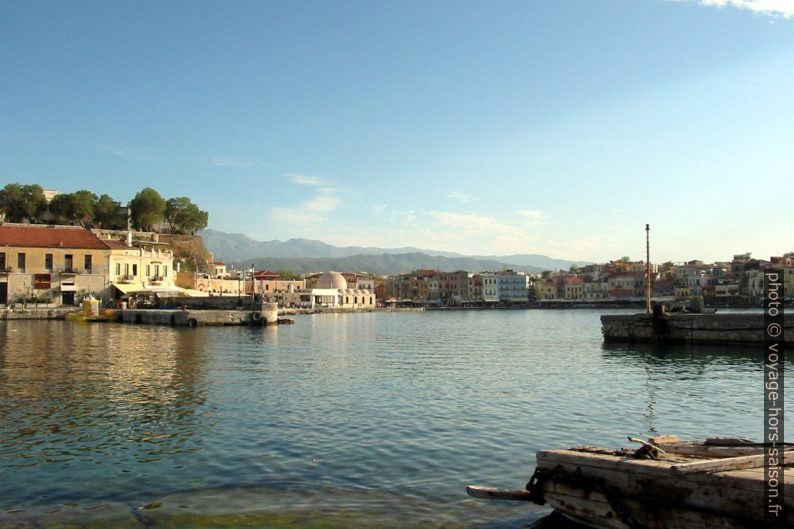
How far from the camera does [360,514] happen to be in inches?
396

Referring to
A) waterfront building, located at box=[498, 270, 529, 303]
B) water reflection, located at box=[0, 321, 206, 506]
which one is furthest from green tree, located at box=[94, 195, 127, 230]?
waterfront building, located at box=[498, 270, 529, 303]

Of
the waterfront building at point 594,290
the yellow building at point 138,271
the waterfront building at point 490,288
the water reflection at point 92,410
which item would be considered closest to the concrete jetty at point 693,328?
the water reflection at point 92,410

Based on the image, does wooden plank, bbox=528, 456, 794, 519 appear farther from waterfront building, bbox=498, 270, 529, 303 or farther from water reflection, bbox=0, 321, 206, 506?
waterfront building, bbox=498, 270, 529, 303

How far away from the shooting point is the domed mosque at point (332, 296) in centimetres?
13700

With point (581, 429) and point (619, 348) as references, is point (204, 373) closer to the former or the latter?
point (581, 429)

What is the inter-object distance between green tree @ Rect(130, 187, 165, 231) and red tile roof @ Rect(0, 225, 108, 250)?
36.3m

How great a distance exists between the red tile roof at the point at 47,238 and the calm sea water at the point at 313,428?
148 ft

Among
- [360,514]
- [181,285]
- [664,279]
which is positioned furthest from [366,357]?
[664,279]

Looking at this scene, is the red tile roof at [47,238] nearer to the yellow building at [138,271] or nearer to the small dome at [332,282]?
the yellow building at [138,271]

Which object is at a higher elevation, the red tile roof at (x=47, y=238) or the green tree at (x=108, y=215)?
the green tree at (x=108, y=215)

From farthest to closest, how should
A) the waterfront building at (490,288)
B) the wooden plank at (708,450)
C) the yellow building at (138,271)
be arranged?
1. the waterfront building at (490,288)
2. the yellow building at (138,271)
3. the wooden plank at (708,450)

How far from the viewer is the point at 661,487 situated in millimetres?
7402

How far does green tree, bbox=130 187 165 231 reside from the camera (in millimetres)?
113938

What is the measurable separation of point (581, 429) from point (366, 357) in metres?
20.9
